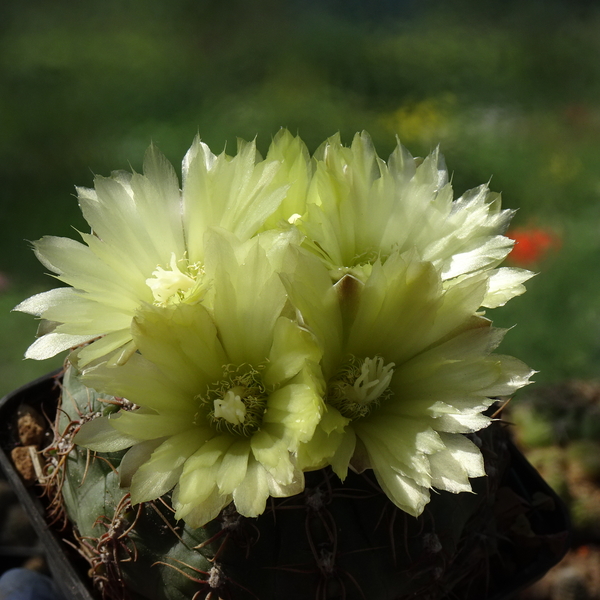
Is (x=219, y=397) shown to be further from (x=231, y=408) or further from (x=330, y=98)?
(x=330, y=98)

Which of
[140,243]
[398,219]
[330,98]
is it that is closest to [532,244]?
[330,98]

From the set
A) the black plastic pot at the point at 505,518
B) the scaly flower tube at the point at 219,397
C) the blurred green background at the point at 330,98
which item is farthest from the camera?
the blurred green background at the point at 330,98

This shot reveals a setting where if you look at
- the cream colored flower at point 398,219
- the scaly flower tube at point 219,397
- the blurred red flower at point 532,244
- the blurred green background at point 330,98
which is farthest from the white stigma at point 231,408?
the blurred red flower at point 532,244

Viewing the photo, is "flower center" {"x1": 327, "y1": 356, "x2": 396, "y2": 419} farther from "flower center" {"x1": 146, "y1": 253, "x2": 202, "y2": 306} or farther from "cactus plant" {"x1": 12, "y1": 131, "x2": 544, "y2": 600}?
"flower center" {"x1": 146, "y1": 253, "x2": 202, "y2": 306}

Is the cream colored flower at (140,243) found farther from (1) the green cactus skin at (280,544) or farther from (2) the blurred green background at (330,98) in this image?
(2) the blurred green background at (330,98)

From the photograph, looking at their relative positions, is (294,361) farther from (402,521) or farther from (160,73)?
(160,73)

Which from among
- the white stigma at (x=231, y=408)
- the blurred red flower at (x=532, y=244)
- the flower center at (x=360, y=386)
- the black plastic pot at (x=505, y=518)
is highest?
the white stigma at (x=231, y=408)

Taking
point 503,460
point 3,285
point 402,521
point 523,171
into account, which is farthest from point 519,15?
point 402,521
